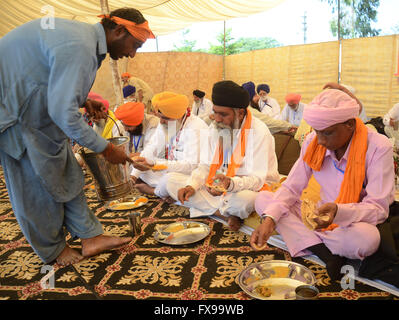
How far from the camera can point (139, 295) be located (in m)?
2.00

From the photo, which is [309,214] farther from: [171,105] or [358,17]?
[358,17]

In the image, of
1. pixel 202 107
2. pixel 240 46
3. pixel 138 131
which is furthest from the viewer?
pixel 240 46

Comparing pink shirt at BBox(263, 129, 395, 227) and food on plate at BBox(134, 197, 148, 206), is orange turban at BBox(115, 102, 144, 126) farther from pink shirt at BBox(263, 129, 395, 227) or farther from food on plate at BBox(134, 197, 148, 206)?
pink shirt at BBox(263, 129, 395, 227)

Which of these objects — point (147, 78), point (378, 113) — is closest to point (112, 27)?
point (378, 113)

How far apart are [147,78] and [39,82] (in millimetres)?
9322

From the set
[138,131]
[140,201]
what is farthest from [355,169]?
[138,131]

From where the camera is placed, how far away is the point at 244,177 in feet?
9.18

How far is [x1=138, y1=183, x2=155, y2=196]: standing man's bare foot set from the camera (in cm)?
402

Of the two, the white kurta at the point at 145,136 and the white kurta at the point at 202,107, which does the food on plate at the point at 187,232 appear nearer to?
the white kurta at the point at 145,136

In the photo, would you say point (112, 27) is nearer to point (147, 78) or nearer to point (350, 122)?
point (350, 122)

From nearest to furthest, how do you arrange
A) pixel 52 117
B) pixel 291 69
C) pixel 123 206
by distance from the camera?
pixel 52 117, pixel 123 206, pixel 291 69

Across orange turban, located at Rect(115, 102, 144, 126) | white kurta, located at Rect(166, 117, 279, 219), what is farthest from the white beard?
white kurta, located at Rect(166, 117, 279, 219)

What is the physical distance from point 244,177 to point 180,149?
3.61ft
